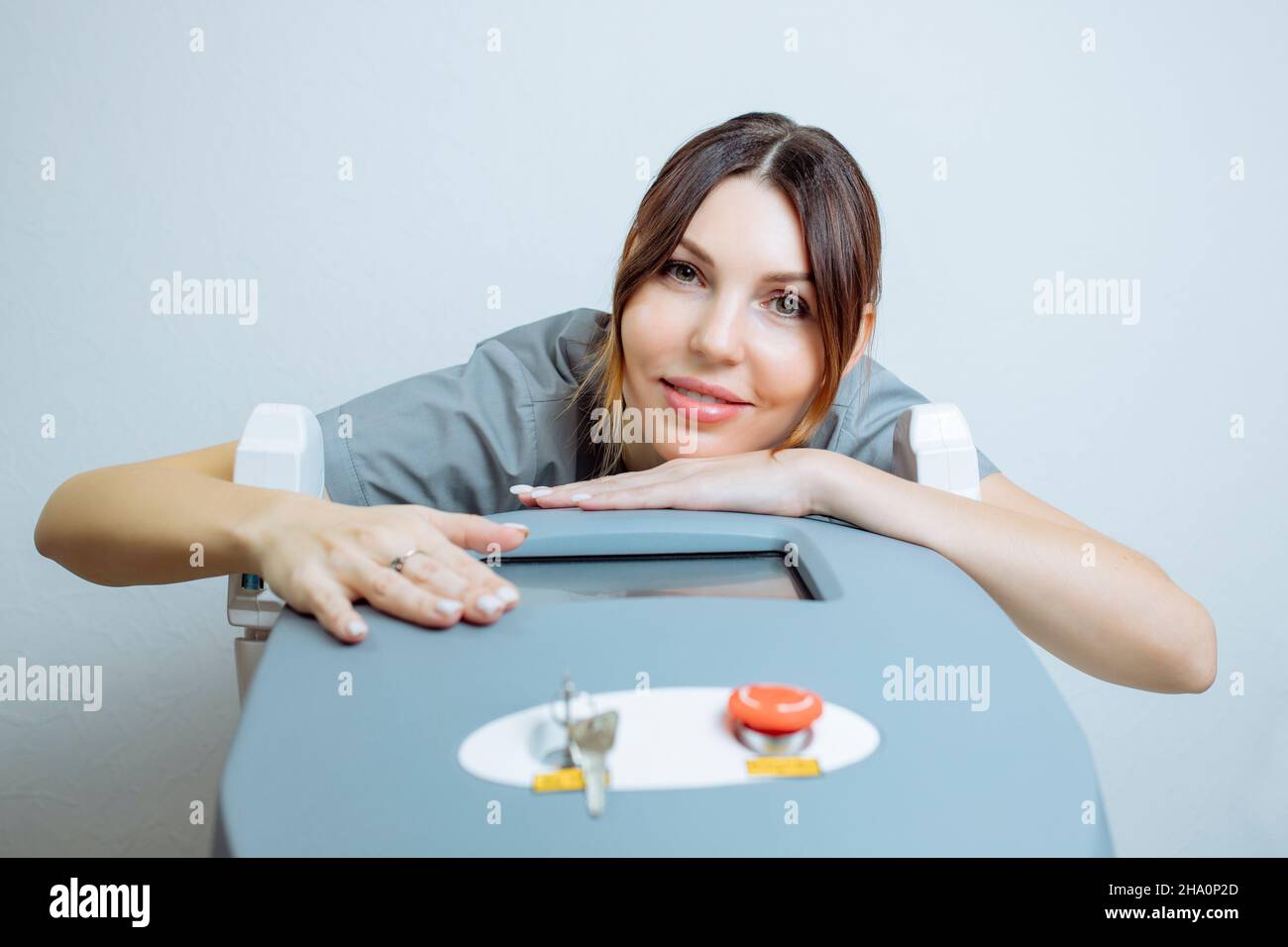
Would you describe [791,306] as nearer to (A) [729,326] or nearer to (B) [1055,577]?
(A) [729,326]

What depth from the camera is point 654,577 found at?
32.9 inches

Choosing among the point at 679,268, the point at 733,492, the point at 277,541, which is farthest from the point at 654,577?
the point at 679,268

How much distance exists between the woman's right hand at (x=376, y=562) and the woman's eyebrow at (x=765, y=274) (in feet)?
1.21

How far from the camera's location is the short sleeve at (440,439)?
1.13 meters

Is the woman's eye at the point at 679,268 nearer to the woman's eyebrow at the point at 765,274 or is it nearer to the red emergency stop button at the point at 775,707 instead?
the woman's eyebrow at the point at 765,274

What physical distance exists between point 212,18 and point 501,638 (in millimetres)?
1231

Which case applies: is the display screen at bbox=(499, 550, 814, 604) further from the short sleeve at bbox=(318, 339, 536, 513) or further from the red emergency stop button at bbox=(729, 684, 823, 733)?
the short sleeve at bbox=(318, 339, 536, 513)

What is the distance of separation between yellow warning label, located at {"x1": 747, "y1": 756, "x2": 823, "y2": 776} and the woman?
201 millimetres

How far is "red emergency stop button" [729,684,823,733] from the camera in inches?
22.0

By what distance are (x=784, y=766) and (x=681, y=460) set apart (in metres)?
0.46

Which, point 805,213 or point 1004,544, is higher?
point 805,213

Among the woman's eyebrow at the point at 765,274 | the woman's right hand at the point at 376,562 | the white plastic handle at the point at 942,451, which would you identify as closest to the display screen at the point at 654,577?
the woman's right hand at the point at 376,562

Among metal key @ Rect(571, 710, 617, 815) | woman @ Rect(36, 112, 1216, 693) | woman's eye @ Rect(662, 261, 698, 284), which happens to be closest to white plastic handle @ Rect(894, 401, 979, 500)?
woman @ Rect(36, 112, 1216, 693)

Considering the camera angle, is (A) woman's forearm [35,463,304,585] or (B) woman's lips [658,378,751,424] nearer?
(A) woman's forearm [35,463,304,585]
